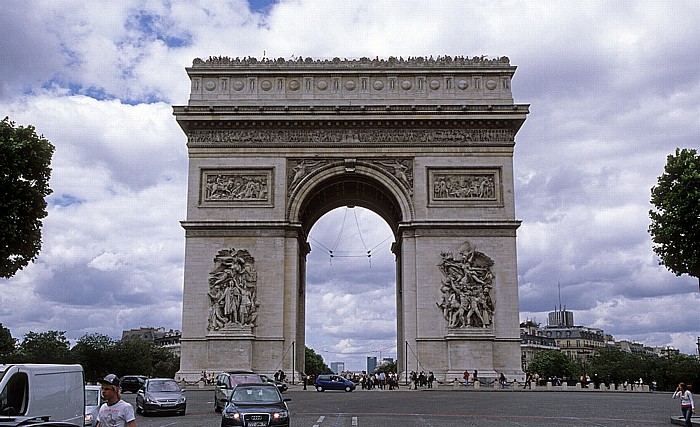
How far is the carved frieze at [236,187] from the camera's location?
47.9m

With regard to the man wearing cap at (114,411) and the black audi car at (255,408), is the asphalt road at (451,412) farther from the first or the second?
the man wearing cap at (114,411)

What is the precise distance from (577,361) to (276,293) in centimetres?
10976

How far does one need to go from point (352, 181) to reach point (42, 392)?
39.4 metres

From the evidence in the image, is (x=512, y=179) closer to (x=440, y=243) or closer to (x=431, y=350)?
(x=440, y=243)

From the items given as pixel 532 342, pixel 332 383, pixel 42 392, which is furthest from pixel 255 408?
pixel 532 342

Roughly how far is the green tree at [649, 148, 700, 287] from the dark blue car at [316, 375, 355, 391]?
920 inches

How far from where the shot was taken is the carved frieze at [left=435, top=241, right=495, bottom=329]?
4541 cm

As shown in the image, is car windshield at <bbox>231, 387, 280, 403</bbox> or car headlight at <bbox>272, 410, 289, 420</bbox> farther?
car windshield at <bbox>231, 387, 280, 403</bbox>

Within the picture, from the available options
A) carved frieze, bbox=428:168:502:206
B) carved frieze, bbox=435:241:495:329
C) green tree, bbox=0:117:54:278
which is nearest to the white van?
green tree, bbox=0:117:54:278

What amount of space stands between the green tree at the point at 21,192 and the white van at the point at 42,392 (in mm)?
21044

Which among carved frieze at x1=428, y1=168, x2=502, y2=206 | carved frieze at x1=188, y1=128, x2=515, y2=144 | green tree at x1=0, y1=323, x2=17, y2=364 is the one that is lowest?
green tree at x1=0, y1=323, x2=17, y2=364

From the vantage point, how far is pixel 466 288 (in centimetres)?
4597

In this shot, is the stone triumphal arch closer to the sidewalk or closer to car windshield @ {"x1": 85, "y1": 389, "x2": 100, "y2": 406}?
the sidewalk

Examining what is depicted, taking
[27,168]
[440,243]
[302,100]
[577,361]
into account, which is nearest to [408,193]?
[440,243]
